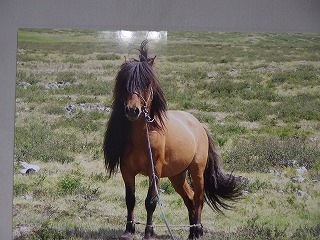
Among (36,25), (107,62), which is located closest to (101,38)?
(107,62)

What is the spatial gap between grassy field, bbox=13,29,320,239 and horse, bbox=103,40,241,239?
0.04 m

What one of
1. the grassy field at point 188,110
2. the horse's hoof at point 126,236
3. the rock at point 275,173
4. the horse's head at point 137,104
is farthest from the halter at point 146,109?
the rock at point 275,173

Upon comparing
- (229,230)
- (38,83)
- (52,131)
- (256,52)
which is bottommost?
(229,230)

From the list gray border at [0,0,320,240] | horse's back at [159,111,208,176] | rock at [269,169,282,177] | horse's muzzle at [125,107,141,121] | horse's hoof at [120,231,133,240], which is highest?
gray border at [0,0,320,240]

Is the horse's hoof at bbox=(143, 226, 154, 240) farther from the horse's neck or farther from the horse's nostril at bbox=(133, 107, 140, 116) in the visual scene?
the horse's nostril at bbox=(133, 107, 140, 116)

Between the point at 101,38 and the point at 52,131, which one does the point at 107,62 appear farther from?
the point at 52,131

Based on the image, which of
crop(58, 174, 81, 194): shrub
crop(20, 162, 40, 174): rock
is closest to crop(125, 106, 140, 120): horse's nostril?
crop(58, 174, 81, 194): shrub

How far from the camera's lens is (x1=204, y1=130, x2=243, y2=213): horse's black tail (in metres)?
3.68

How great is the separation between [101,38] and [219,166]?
94 cm

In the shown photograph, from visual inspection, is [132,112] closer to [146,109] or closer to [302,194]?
[146,109]

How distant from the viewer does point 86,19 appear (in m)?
3.69

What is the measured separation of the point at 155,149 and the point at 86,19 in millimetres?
798

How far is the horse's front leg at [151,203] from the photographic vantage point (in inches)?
143

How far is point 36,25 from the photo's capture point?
145 inches
